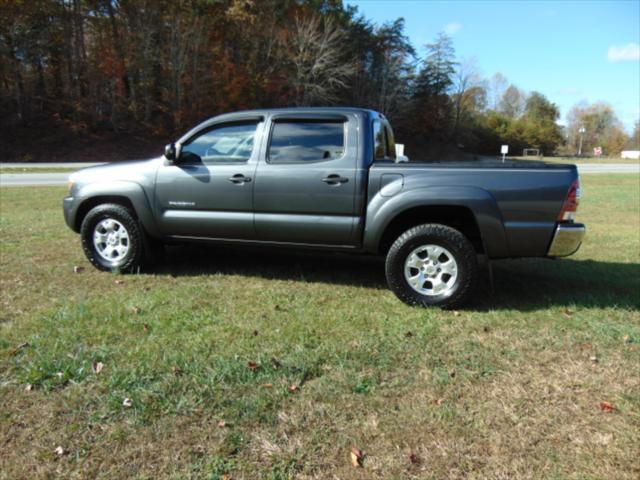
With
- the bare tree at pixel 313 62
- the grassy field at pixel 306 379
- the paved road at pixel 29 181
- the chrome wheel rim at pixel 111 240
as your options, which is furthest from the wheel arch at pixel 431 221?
the bare tree at pixel 313 62

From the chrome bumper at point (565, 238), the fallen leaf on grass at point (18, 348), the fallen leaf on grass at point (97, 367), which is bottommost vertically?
the fallen leaf on grass at point (97, 367)

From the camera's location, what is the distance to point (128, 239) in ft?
18.1

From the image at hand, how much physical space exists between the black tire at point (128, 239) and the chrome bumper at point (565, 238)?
421cm

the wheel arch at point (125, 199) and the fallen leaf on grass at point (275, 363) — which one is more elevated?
the wheel arch at point (125, 199)

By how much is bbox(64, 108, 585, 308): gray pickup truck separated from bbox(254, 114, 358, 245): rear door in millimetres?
11

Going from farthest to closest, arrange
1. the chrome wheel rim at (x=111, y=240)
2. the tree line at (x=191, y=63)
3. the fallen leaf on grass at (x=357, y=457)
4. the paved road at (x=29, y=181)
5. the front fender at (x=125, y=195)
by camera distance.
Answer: the tree line at (x=191, y=63)
the paved road at (x=29, y=181)
the chrome wheel rim at (x=111, y=240)
the front fender at (x=125, y=195)
the fallen leaf on grass at (x=357, y=457)

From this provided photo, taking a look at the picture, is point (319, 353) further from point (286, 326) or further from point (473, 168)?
point (473, 168)

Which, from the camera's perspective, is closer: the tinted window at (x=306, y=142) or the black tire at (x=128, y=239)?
the tinted window at (x=306, y=142)

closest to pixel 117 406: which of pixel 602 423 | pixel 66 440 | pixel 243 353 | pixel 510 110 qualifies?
pixel 66 440

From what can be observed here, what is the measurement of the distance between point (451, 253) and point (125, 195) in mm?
3543

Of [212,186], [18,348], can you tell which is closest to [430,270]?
[212,186]

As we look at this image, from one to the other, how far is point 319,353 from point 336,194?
5.68 feet

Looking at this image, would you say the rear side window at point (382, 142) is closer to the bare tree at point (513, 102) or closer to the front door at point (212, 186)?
the front door at point (212, 186)

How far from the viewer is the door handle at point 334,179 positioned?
4.71 meters
